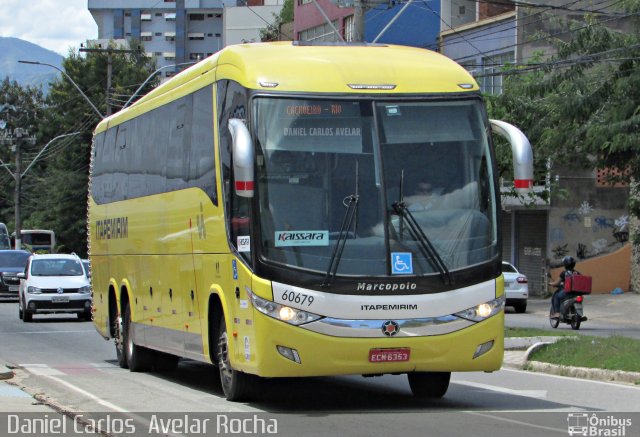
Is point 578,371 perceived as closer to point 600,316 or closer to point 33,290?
point 33,290

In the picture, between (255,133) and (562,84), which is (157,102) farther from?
(562,84)

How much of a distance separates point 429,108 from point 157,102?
17.4 feet

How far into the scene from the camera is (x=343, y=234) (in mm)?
11648

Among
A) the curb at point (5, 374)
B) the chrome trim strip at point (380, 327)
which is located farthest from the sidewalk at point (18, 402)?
the chrome trim strip at point (380, 327)

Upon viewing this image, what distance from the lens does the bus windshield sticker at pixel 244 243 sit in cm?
1180

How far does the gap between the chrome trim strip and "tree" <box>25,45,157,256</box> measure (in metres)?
61.2

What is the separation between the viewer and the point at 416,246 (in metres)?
11.8

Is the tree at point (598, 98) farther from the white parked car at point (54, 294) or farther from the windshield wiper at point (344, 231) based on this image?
the windshield wiper at point (344, 231)

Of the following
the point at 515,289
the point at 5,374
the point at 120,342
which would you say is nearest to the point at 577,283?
the point at 515,289

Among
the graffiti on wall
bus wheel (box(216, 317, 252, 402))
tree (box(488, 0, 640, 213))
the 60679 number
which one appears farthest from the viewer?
the graffiti on wall

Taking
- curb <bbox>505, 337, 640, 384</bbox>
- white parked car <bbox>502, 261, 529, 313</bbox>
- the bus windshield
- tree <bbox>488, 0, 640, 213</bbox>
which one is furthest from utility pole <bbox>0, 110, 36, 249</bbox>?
the bus windshield

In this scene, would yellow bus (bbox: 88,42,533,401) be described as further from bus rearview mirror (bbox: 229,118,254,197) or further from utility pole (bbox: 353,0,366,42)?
utility pole (bbox: 353,0,366,42)

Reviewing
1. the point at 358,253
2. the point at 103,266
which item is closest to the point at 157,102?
the point at 103,266

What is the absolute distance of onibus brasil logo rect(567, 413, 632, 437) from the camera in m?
10.5
